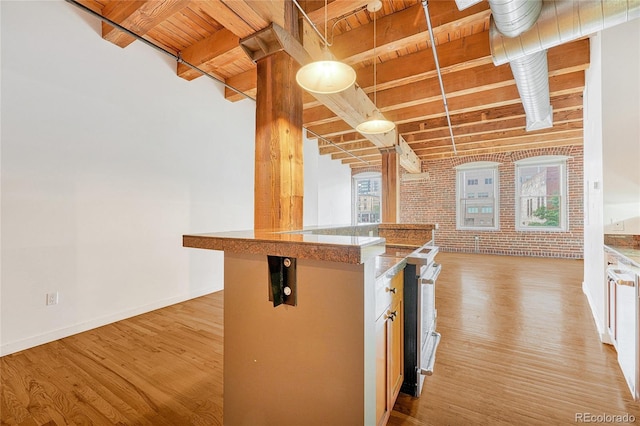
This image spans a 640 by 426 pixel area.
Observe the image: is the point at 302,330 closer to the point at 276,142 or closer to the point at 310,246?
the point at 310,246

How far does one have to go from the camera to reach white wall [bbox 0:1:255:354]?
244 centimetres

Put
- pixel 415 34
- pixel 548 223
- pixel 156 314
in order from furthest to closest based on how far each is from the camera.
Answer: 1. pixel 548 223
2. pixel 156 314
3. pixel 415 34

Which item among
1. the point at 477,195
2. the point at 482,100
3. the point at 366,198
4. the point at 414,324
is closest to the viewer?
the point at 414,324

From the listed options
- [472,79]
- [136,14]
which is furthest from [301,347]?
[472,79]

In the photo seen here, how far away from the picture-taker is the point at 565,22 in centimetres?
197

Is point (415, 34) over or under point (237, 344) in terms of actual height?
over

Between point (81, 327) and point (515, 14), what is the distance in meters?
4.56

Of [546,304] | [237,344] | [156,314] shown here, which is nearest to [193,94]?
[156,314]

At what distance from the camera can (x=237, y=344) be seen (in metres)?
1.48

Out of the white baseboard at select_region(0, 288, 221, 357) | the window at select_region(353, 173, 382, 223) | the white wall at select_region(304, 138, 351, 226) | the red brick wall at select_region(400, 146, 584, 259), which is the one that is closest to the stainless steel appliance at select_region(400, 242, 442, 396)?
the white baseboard at select_region(0, 288, 221, 357)

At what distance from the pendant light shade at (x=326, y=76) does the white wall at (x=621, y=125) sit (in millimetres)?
2477

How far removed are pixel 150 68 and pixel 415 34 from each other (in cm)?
307

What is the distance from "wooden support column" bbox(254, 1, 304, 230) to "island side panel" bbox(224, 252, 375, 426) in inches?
27.7

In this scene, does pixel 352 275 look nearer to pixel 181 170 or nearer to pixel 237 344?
pixel 237 344
